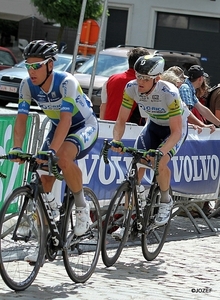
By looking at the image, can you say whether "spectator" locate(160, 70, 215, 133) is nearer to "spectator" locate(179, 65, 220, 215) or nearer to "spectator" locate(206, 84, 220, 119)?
"spectator" locate(179, 65, 220, 215)

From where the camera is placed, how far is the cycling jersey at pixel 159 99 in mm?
7977

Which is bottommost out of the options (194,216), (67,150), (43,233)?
(194,216)

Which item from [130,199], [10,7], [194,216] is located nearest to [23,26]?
[10,7]

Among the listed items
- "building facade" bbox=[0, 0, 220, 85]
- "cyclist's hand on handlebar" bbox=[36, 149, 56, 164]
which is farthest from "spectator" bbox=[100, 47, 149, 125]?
"building facade" bbox=[0, 0, 220, 85]

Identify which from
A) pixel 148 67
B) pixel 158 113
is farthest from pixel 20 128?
pixel 158 113

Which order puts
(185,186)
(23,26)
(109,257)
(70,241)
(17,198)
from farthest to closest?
1. (23,26)
2. (185,186)
3. (109,257)
4. (70,241)
5. (17,198)

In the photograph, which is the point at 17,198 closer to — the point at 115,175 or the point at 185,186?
the point at 115,175

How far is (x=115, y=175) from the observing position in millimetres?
9289

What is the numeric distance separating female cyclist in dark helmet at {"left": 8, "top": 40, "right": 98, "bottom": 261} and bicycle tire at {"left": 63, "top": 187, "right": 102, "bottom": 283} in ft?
0.30

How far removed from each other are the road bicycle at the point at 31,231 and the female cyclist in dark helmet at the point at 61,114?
0.30 feet

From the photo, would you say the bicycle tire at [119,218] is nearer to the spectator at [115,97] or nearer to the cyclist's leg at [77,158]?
the cyclist's leg at [77,158]

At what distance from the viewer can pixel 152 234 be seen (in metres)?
8.66

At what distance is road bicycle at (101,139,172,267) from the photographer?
774 centimetres

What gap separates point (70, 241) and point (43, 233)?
0.44 m
